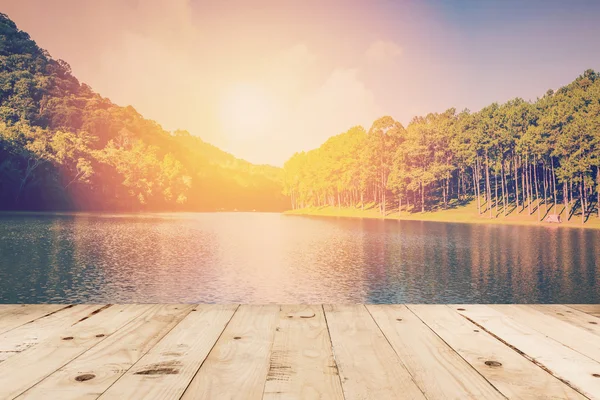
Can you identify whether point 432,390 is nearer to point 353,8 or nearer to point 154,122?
point 353,8

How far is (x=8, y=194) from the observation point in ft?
232

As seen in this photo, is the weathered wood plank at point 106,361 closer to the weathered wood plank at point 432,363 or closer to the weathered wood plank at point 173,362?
the weathered wood plank at point 173,362

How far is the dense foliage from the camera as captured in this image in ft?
176

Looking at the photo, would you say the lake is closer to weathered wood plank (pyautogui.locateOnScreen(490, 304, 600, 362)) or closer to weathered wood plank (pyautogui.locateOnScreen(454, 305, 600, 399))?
weathered wood plank (pyautogui.locateOnScreen(490, 304, 600, 362))

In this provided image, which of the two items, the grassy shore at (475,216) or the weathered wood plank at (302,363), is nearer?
the weathered wood plank at (302,363)

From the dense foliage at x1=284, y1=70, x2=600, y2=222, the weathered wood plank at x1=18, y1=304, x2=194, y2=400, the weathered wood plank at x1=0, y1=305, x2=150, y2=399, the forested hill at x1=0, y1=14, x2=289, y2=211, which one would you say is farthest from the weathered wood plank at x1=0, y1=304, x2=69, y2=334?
the forested hill at x1=0, y1=14, x2=289, y2=211

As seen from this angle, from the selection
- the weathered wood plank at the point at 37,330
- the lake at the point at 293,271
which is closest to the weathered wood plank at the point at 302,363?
the weathered wood plank at the point at 37,330

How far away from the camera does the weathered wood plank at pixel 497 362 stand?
2.06m

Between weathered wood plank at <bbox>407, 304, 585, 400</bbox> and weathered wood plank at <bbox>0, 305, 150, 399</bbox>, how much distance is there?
88.5 inches

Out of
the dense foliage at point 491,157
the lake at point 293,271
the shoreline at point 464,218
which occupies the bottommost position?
the lake at point 293,271

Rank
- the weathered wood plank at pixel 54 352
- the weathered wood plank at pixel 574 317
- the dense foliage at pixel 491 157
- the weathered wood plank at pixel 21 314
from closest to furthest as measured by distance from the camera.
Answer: the weathered wood plank at pixel 54 352
the weathered wood plank at pixel 21 314
the weathered wood plank at pixel 574 317
the dense foliage at pixel 491 157

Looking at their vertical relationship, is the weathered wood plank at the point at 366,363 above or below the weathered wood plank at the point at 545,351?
above

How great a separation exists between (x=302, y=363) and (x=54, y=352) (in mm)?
1437

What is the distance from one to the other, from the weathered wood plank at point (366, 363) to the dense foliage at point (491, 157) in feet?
187
